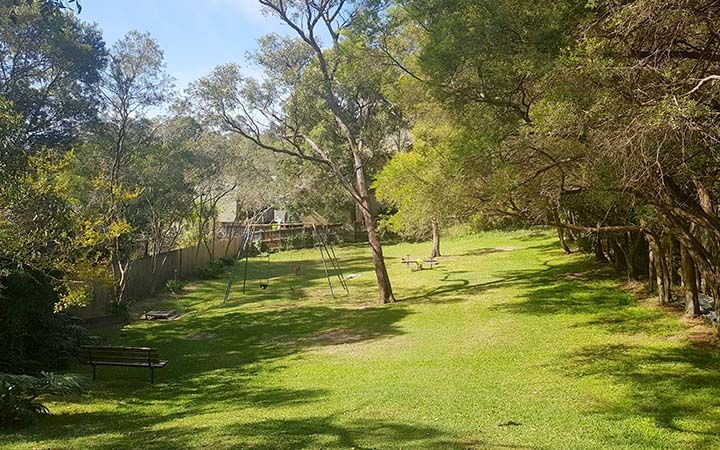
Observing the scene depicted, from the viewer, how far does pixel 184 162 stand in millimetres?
24047

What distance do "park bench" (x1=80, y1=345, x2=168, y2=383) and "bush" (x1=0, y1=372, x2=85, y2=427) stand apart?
7.06ft

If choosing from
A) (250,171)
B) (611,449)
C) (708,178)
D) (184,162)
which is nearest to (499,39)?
(708,178)

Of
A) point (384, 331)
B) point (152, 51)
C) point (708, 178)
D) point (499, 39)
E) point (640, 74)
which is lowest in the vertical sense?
point (384, 331)

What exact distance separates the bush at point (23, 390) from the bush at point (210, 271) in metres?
19.8

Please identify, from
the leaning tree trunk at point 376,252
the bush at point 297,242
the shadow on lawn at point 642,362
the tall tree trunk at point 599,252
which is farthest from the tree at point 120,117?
the bush at point 297,242

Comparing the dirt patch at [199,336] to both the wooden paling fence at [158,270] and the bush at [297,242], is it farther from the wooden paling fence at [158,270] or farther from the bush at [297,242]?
the bush at [297,242]

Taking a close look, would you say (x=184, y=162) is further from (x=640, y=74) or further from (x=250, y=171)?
(x=640, y=74)

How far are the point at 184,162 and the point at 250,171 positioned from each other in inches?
339

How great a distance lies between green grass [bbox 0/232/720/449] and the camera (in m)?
6.07

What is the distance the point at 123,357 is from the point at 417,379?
4.79 meters

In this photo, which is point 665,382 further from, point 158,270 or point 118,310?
point 158,270

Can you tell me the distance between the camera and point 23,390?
6.96m

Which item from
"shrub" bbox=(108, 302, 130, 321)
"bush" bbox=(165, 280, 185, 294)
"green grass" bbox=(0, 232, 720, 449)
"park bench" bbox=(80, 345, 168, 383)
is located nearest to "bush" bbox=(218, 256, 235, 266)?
"bush" bbox=(165, 280, 185, 294)

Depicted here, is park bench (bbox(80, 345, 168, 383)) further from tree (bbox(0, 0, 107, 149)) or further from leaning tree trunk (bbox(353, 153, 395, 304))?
leaning tree trunk (bbox(353, 153, 395, 304))
